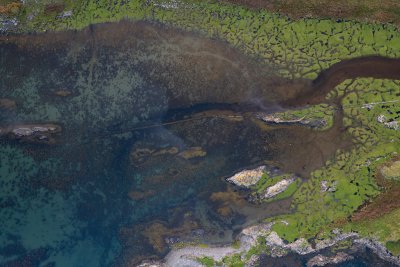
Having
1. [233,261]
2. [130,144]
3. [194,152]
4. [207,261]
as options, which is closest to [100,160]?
[130,144]

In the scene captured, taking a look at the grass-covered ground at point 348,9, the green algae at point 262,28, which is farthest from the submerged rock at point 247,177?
the grass-covered ground at point 348,9

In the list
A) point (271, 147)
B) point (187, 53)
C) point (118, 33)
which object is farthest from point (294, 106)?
point (118, 33)

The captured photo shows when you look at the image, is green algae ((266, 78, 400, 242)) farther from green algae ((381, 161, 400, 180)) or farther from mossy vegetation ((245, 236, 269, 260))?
mossy vegetation ((245, 236, 269, 260))

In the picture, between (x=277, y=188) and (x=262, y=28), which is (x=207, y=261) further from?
(x=262, y=28)

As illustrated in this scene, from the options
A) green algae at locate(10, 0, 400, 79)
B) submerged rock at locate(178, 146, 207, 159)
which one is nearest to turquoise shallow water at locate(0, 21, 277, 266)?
submerged rock at locate(178, 146, 207, 159)

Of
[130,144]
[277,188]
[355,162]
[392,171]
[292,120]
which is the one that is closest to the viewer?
[392,171]

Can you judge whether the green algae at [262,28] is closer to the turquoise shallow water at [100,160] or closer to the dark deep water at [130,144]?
the dark deep water at [130,144]
